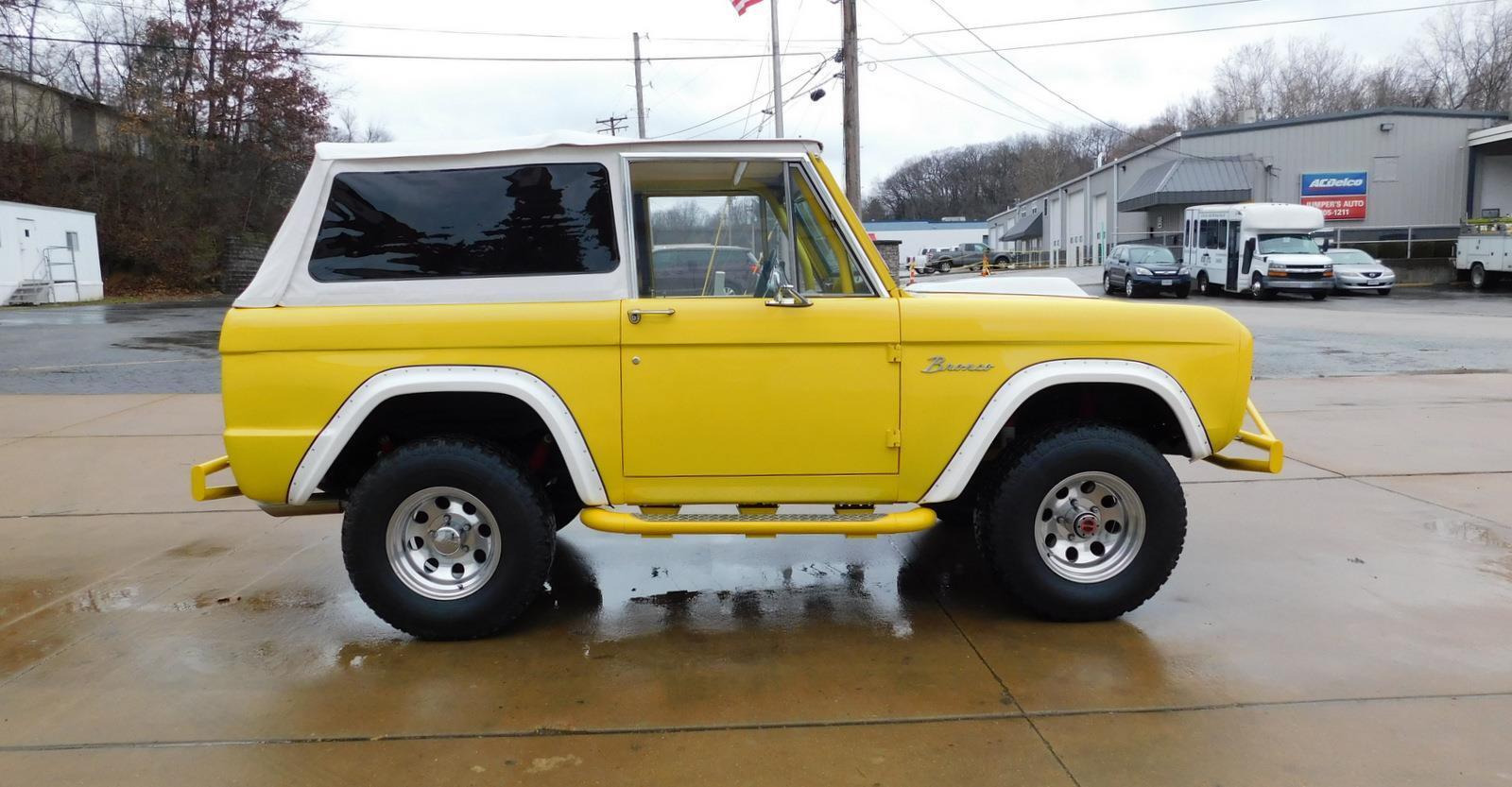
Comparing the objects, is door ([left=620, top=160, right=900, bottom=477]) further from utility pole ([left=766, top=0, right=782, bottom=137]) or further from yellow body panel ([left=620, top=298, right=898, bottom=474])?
utility pole ([left=766, top=0, right=782, bottom=137])

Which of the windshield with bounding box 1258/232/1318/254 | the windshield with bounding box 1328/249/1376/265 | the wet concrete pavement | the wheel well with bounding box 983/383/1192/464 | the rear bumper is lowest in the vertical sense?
the wet concrete pavement

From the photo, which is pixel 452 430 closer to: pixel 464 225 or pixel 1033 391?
pixel 464 225

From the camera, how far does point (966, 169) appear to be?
119562 millimetres

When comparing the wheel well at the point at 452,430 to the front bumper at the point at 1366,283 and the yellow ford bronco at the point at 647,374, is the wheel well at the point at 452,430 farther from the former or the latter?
the front bumper at the point at 1366,283

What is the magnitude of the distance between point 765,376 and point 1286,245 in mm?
27272

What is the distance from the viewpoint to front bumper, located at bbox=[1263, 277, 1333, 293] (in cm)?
2588

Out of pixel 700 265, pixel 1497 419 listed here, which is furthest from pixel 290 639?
pixel 1497 419

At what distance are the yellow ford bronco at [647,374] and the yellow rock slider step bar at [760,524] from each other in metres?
0.02

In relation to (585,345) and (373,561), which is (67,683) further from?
(585,345)

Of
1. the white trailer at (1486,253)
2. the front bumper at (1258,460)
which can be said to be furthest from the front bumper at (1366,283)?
the front bumper at (1258,460)

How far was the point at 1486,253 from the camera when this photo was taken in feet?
93.6

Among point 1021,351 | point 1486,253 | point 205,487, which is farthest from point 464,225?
point 1486,253

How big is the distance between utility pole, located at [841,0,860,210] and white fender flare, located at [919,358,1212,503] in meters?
16.8

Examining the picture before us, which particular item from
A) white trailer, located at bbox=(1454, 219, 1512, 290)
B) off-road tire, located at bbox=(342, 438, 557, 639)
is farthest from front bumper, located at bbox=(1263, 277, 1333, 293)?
off-road tire, located at bbox=(342, 438, 557, 639)
